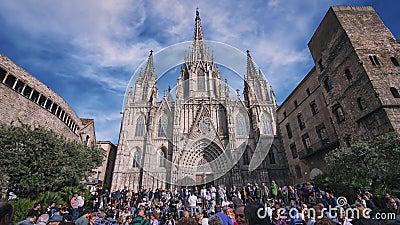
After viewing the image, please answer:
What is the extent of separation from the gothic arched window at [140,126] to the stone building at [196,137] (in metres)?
→ 0.03

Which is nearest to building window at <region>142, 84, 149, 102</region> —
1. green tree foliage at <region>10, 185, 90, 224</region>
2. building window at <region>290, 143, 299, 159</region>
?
green tree foliage at <region>10, 185, 90, 224</region>

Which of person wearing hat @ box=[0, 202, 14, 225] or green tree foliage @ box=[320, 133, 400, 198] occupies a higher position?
green tree foliage @ box=[320, 133, 400, 198]

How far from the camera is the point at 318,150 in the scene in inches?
664

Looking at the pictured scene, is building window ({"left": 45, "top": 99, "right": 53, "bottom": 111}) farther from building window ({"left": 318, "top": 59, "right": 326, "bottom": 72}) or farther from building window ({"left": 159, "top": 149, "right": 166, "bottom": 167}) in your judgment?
building window ({"left": 318, "top": 59, "right": 326, "bottom": 72})

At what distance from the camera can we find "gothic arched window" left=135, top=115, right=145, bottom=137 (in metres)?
26.3

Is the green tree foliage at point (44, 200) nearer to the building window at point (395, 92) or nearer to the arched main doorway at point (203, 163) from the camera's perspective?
the arched main doorway at point (203, 163)

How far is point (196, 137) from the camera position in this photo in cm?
2527

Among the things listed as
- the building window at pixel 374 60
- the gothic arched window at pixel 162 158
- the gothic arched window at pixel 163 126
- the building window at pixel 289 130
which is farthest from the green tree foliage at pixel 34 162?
the building window at pixel 374 60

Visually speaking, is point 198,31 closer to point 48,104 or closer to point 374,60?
point 48,104

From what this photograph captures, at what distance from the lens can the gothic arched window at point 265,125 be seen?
2620 cm

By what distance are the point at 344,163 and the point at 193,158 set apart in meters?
16.7

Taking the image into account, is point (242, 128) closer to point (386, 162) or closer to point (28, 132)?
point (386, 162)

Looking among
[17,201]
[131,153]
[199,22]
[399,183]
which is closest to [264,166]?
[399,183]

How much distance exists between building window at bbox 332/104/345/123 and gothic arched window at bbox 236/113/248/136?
463 inches
